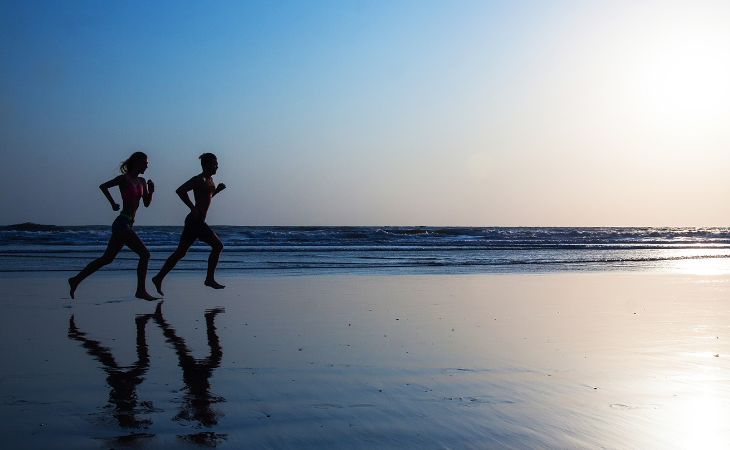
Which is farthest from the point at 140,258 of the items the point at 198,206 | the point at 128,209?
the point at 198,206

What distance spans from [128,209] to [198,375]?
5.10 metres

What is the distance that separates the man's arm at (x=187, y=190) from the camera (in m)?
9.49

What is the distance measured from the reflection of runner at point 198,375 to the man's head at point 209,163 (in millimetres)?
3320

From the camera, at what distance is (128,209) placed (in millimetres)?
8922

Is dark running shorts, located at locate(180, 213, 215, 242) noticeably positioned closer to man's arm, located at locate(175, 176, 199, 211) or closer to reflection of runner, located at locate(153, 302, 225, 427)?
man's arm, located at locate(175, 176, 199, 211)

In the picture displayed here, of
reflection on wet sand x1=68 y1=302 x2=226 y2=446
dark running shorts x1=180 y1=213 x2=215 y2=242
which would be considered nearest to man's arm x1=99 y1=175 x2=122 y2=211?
dark running shorts x1=180 y1=213 x2=215 y2=242

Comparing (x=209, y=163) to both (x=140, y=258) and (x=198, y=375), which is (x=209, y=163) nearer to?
(x=140, y=258)

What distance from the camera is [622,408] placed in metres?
3.58

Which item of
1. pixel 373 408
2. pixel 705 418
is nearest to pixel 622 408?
pixel 705 418

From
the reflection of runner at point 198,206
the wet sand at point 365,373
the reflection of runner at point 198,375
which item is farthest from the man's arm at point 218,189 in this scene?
the reflection of runner at point 198,375

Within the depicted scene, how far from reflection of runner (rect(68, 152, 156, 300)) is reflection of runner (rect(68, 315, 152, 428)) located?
2.59 metres

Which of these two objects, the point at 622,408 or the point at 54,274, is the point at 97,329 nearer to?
the point at 622,408

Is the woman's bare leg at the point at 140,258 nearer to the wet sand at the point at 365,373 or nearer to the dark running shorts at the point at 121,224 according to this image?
the dark running shorts at the point at 121,224

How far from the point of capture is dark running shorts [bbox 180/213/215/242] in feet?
31.5
